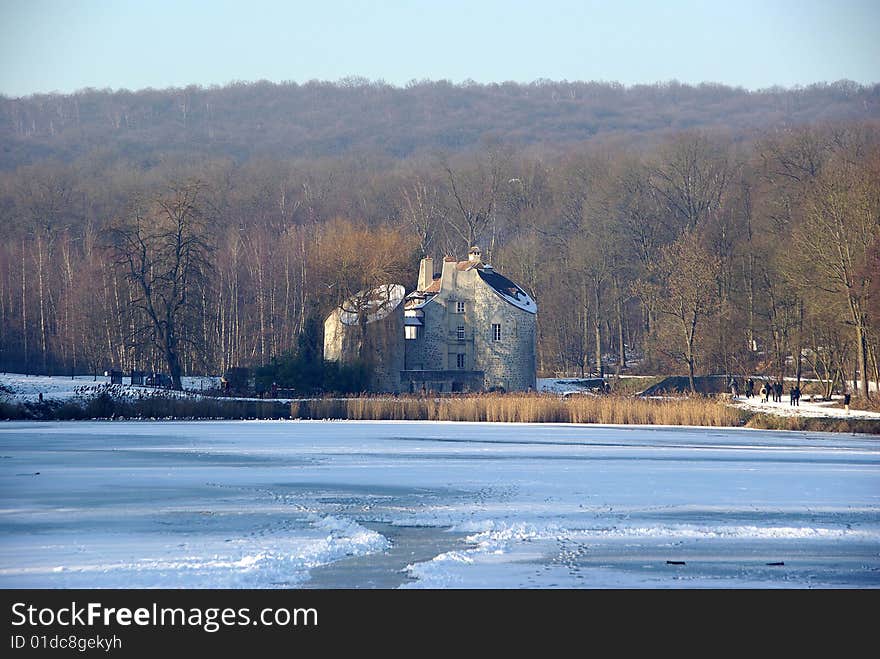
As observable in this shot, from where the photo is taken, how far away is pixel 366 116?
147375 mm

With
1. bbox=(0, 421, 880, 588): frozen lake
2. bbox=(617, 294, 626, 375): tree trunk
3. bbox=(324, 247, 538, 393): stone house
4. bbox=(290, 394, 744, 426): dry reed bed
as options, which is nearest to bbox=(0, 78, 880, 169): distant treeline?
bbox=(617, 294, 626, 375): tree trunk

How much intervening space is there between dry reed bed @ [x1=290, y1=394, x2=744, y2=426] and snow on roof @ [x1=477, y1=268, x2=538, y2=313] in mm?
15706

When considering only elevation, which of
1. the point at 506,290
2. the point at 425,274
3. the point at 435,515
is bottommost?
the point at 435,515

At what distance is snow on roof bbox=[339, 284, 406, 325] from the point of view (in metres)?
49.1

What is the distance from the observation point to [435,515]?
562 inches

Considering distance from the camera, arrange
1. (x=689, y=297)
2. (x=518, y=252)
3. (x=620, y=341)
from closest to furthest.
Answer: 1. (x=689, y=297)
2. (x=620, y=341)
3. (x=518, y=252)

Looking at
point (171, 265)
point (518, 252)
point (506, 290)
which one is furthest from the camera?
point (518, 252)

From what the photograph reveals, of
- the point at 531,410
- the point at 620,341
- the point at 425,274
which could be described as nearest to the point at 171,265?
the point at 425,274

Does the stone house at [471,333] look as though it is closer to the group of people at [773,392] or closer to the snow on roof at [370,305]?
the snow on roof at [370,305]

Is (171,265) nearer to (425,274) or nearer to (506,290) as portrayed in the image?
(425,274)

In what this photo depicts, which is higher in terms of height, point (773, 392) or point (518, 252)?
point (518, 252)

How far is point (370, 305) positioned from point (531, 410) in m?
15.4

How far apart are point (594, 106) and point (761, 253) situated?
91.6m

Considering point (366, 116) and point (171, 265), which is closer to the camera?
point (171, 265)
